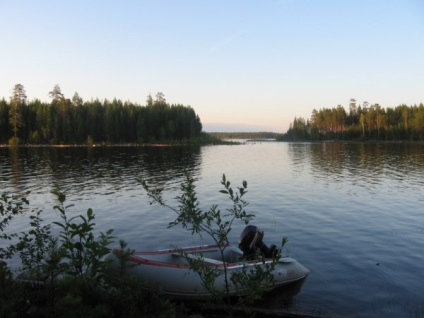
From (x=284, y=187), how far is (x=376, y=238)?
55.6 feet

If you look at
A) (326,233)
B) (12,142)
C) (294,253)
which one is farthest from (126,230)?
(12,142)

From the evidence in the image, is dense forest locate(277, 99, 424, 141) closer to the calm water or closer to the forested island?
the forested island

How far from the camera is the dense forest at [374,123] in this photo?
479ft

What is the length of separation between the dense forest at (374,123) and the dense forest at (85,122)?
76482mm

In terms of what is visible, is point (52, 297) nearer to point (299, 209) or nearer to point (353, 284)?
point (353, 284)

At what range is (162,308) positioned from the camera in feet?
22.6

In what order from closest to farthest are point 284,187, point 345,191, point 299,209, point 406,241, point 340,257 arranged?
point 340,257
point 406,241
point 299,209
point 345,191
point 284,187

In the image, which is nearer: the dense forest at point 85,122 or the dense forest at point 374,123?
the dense forest at point 85,122

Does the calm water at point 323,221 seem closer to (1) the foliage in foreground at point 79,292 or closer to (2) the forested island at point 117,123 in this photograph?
(1) the foliage in foreground at point 79,292

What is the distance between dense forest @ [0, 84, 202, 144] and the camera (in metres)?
124

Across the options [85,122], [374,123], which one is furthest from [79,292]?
[374,123]

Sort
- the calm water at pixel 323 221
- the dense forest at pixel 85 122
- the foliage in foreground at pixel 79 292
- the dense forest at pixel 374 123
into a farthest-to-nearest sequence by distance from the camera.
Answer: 1. the dense forest at pixel 374 123
2. the dense forest at pixel 85 122
3. the calm water at pixel 323 221
4. the foliage in foreground at pixel 79 292

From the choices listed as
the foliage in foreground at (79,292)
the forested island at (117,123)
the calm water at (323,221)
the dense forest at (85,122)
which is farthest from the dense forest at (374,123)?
the foliage in foreground at (79,292)

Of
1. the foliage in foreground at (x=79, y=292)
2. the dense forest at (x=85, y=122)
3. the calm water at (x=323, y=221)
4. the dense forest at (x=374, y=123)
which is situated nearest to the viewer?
the foliage in foreground at (x=79, y=292)
